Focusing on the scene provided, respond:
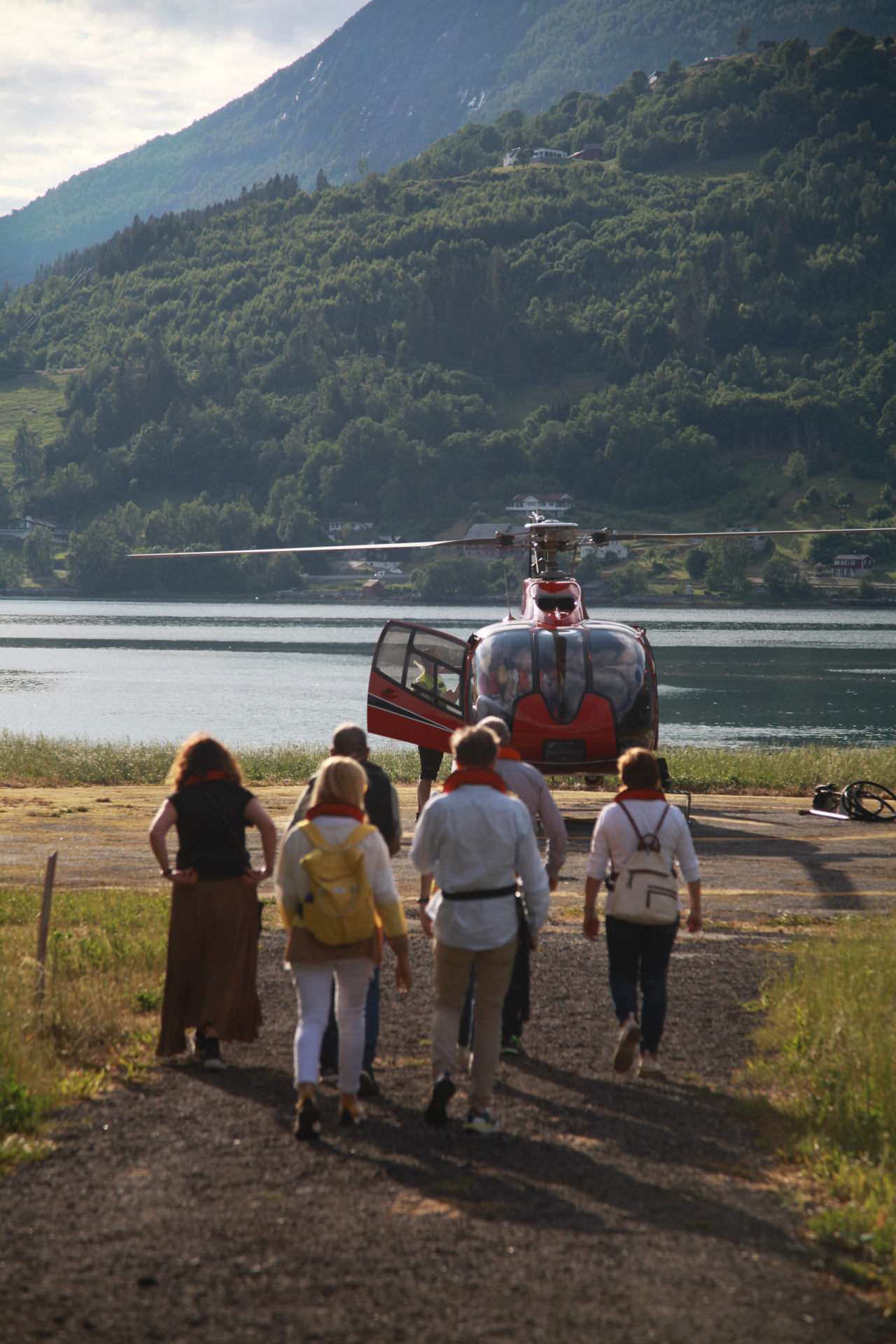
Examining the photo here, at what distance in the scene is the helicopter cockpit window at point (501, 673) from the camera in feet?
46.2

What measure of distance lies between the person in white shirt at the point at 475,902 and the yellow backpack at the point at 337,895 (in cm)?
34

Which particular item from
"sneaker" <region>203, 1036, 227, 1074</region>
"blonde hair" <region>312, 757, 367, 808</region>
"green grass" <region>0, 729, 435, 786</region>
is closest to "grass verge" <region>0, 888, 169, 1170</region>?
"sneaker" <region>203, 1036, 227, 1074</region>

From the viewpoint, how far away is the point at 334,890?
507 centimetres

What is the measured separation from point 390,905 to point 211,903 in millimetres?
1194

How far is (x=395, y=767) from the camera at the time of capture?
76.6 ft

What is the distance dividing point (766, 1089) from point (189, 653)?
7282 centimetres

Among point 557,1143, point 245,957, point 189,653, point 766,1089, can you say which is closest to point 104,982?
→ point 245,957

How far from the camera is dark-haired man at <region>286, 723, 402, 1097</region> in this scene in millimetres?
5688

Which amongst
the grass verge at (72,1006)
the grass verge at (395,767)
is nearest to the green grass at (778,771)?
the grass verge at (395,767)

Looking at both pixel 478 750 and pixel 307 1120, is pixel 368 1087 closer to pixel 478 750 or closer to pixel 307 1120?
pixel 307 1120

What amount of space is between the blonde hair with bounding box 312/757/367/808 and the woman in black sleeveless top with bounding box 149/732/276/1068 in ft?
2.49

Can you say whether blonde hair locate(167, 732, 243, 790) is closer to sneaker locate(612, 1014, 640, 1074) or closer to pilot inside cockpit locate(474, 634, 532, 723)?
sneaker locate(612, 1014, 640, 1074)

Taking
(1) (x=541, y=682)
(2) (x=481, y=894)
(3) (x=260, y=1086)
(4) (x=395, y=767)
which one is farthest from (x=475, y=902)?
(4) (x=395, y=767)

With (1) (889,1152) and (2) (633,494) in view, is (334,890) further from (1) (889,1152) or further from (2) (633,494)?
(2) (633,494)
